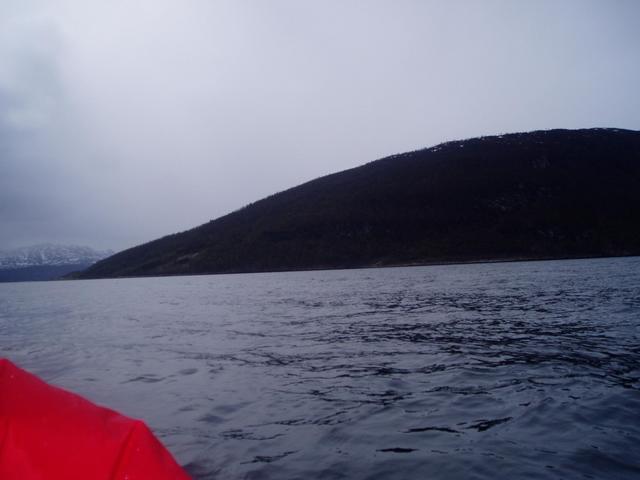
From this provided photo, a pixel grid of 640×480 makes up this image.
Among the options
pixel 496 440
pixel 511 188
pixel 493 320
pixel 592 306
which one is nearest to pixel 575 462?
pixel 496 440

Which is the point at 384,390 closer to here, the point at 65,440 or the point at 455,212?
the point at 65,440

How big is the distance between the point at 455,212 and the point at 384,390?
106144 mm

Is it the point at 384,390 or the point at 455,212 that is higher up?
the point at 455,212

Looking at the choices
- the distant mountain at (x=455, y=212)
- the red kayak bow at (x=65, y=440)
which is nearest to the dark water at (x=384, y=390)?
the red kayak bow at (x=65, y=440)

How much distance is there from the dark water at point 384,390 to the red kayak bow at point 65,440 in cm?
349

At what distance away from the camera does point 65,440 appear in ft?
8.27

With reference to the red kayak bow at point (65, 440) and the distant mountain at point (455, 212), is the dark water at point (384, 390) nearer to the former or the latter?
the red kayak bow at point (65, 440)

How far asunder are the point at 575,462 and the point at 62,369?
13.3 m

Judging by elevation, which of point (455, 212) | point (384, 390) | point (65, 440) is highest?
point (455, 212)

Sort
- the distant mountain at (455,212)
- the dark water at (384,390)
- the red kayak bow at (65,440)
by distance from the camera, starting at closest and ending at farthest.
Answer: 1. the red kayak bow at (65,440)
2. the dark water at (384,390)
3. the distant mountain at (455,212)

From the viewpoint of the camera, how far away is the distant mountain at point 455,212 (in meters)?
97.1

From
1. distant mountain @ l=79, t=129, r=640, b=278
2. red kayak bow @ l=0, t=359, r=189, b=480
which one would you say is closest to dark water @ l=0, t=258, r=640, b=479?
red kayak bow @ l=0, t=359, r=189, b=480

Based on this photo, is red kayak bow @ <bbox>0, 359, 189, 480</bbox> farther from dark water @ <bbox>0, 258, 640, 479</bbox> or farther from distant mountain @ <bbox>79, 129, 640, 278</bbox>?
distant mountain @ <bbox>79, 129, 640, 278</bbox>

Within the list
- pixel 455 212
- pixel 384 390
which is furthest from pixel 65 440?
pixel 455 212
